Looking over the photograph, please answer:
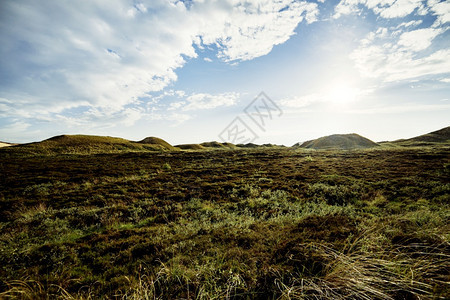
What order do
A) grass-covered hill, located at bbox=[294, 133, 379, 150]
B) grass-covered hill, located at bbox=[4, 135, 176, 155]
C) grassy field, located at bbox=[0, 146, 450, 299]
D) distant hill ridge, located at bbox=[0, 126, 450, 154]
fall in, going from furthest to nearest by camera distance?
grass-covered hill, located at bbox=[294, 133, 379, 150], distant hill ridge, located at bbox=[0, 126, 450, 154], grass-covered hill, located at bbox=[4, 135, 176, 155], grassy field, located at bbox=[0, 146, 450, 299]

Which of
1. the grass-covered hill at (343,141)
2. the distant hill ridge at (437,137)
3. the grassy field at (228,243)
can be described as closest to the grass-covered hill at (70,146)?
the grassy field at (228,243)

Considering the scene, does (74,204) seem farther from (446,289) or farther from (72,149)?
(72,149)

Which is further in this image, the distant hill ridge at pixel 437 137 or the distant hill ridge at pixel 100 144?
the distant hill ridge at pixel 437 137

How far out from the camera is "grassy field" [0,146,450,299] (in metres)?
3.03

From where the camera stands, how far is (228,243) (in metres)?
5.70

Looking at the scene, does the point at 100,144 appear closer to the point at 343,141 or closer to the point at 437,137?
the point at 343,141

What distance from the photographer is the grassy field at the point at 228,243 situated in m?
3.03

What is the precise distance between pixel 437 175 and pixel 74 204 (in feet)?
87.8

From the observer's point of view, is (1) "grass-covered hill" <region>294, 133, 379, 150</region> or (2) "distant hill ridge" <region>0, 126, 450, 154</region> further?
(1) "grass-covered hill" <region>294, 133, 379, 150</region>

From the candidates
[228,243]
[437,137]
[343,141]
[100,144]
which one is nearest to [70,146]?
[100,144]

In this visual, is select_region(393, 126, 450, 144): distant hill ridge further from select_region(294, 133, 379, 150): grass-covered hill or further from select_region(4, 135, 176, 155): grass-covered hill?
select_region(4, 135, 176, 155): grass-covered hill

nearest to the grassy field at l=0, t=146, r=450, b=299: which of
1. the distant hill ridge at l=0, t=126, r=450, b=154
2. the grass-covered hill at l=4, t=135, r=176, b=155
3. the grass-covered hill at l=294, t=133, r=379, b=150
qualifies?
the grass-covered hill at l=4, t=135, r=176, b=155

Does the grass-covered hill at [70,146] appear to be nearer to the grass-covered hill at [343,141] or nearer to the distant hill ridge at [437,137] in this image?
the grass-covered hill at [343,141]

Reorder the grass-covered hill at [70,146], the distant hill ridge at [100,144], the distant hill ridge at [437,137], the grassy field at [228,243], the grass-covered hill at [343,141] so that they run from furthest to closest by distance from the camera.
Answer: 1. the distant hill ridge at [437,137]
2. the grass-covered hill at [343,141]
3. the distant hill ridge at [100,144]
4. the grass-covered hill at [70,146]
5. the grassy field at [228,243]
